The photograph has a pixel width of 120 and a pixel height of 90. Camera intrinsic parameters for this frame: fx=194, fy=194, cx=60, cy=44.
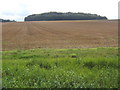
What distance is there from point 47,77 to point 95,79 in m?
1.81

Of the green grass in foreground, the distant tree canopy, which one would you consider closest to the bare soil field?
the green grass in foreground

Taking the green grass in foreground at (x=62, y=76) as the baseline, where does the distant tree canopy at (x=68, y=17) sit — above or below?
above

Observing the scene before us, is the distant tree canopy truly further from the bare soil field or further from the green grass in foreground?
the green grass in foreground

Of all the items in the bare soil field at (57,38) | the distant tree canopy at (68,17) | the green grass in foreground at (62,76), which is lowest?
the green grass in foreground at (62,76)

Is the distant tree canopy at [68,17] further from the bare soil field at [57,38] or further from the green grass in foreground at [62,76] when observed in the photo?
the green grass in foreground at [62,76]

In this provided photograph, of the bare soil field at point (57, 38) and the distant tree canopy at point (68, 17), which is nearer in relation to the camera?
the bare soil field at point (57, 38)

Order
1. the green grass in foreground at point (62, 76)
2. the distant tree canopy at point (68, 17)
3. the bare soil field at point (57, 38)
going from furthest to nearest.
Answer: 1. the distant tree canopy at point (68, 17)
2. the bare soil field at point (57, 38)
3. the green grass in foreground at point (62, 76)

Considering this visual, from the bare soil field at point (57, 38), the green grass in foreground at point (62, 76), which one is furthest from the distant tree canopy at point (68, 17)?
the green grass in foreground at point (62, 76)

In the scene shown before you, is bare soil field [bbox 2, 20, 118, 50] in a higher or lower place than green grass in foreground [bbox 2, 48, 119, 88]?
higher

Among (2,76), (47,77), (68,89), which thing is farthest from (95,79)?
(2,76)

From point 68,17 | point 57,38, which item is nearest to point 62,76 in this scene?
point 57,38

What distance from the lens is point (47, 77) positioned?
7.46 metres

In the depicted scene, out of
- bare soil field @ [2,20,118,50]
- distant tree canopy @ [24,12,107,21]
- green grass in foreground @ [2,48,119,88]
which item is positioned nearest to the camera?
green grass in foreground @ [2,48,119,88]

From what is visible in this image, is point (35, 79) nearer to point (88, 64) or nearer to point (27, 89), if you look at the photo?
point (27, 89)
